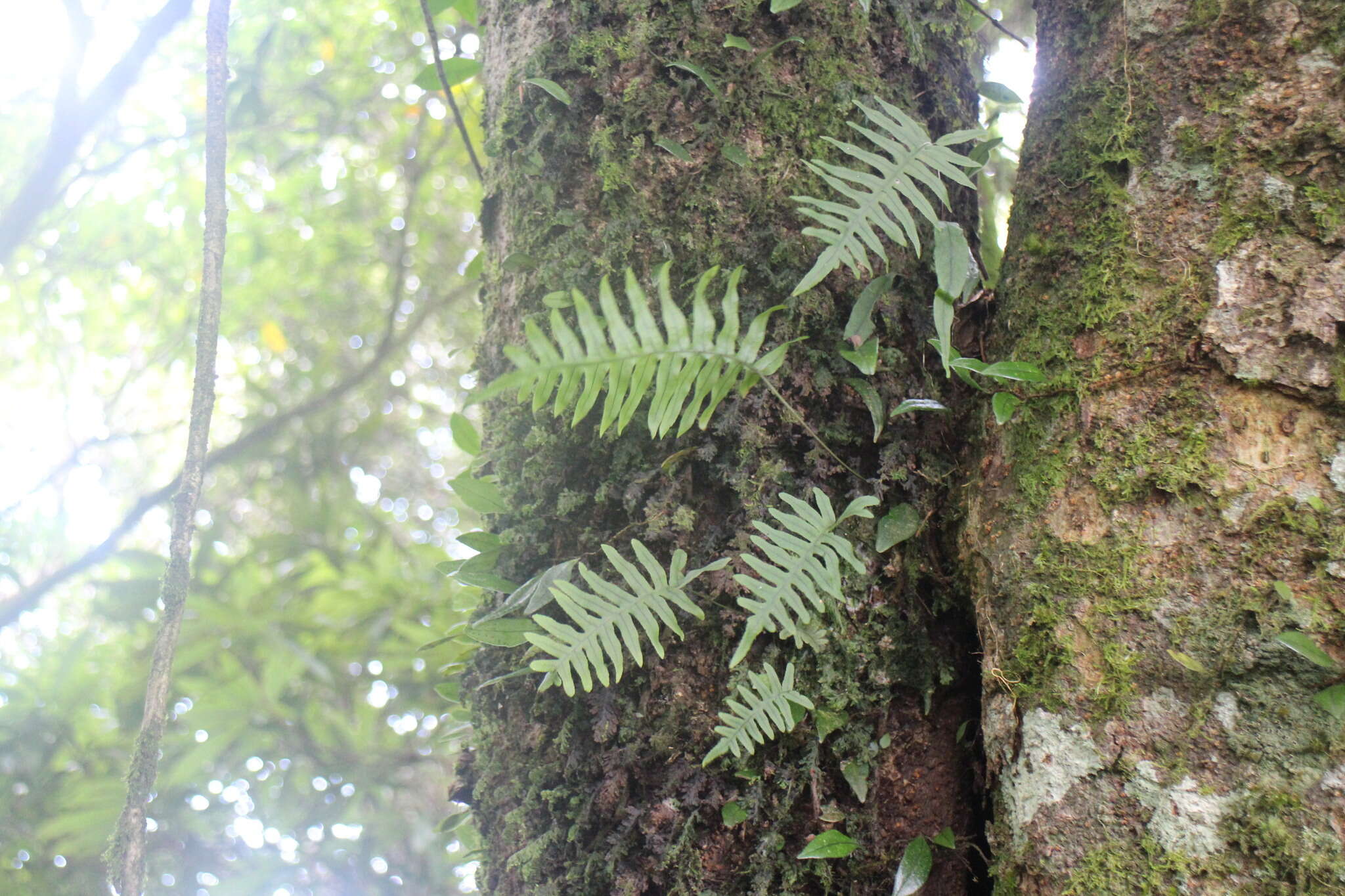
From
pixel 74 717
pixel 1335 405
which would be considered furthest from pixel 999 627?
pixel 74 717

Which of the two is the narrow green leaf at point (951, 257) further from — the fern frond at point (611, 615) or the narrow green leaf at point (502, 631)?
the narrow green leaf at point (502, 631)

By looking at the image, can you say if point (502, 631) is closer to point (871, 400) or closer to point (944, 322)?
point (871, 400)

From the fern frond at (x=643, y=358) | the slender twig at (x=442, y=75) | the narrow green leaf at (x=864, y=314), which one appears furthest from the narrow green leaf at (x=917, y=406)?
the slender twig at (x=442, y=75)

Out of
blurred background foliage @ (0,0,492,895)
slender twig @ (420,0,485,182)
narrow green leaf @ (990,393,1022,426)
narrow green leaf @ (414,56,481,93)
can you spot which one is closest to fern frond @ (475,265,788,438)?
narrow green leaf @ (990,393,1022,426)

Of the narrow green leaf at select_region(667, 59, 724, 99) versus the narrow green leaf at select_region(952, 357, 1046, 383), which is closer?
the narrow green leaf at select_region(952, 357, 1046, 383)

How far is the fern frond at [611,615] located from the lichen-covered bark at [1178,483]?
40cm

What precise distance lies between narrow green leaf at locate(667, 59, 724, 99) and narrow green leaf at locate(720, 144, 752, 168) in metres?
0.08

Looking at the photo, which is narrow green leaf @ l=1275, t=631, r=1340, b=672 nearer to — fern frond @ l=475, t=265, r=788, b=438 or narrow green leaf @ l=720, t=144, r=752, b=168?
fern frond @ l=475, t=265, r=788, b=438

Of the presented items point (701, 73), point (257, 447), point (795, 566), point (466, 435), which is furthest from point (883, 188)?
point (257, 447)

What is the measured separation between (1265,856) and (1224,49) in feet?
3.14

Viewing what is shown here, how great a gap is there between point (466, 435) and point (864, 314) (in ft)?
2.63

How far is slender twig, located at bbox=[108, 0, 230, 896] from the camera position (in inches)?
47.5

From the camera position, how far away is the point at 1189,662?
87cm

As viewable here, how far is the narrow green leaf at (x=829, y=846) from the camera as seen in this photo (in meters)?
0.92
